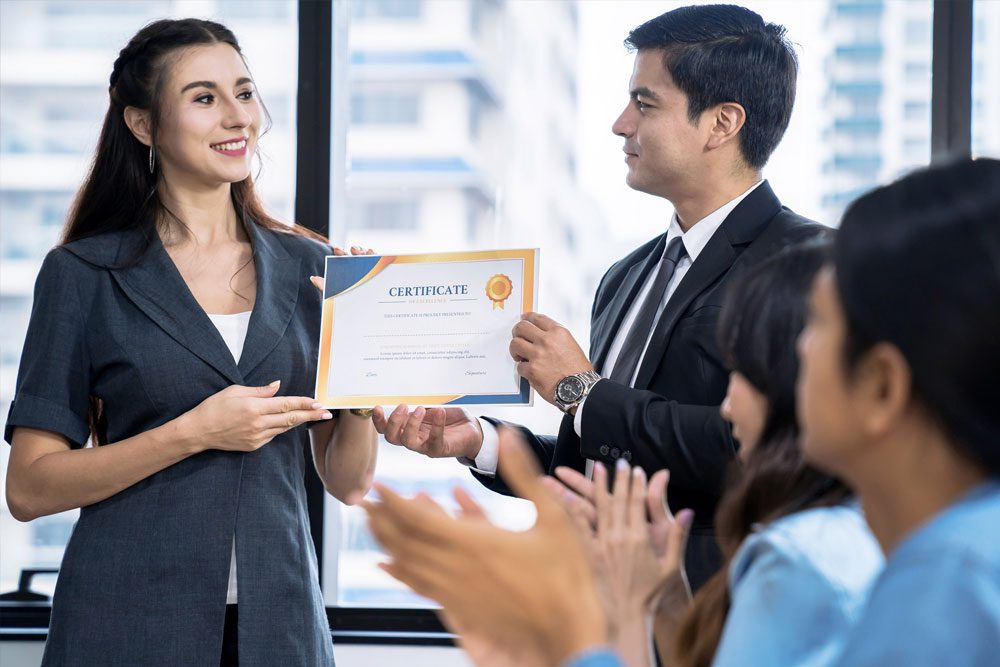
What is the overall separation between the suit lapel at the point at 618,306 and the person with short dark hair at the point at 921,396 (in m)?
1.16

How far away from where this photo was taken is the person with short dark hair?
0.78 metres

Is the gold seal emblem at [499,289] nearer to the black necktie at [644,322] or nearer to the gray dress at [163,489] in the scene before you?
the black necktie at [644,322]

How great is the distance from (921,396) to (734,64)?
1.35 m

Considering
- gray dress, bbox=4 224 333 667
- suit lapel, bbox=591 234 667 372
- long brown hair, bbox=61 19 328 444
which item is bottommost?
gray dress, bbox=4 224 333 667

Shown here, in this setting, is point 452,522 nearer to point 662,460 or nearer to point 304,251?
point 662,460

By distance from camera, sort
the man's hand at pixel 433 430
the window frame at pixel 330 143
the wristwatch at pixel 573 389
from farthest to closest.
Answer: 1. the window frame at pixel 330 143
2. the man's hand at pixel 433 430
3. the wristwatch at pixel 573 389

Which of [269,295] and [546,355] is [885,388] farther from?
[269,295]

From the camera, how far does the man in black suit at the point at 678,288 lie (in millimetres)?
1779

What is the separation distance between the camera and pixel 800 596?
0.95 meters

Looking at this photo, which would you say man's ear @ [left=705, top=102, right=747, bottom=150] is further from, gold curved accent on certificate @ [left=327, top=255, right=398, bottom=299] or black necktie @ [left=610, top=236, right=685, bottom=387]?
gold curved accent on certificate @ [left=327, top=255, right=398, bottom=299]

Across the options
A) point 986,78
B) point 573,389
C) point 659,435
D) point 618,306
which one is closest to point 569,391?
point 573,389

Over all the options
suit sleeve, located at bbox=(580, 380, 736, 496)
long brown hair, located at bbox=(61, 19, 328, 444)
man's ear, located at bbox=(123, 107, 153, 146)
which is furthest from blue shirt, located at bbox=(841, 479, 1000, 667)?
man's ear, located at bbox=(123, 107, 153, 146)

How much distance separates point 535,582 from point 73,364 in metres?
1.51

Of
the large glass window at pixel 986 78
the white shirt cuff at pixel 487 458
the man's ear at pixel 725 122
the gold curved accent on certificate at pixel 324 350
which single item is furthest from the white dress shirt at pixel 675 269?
the large glass window at pixel 986 78
